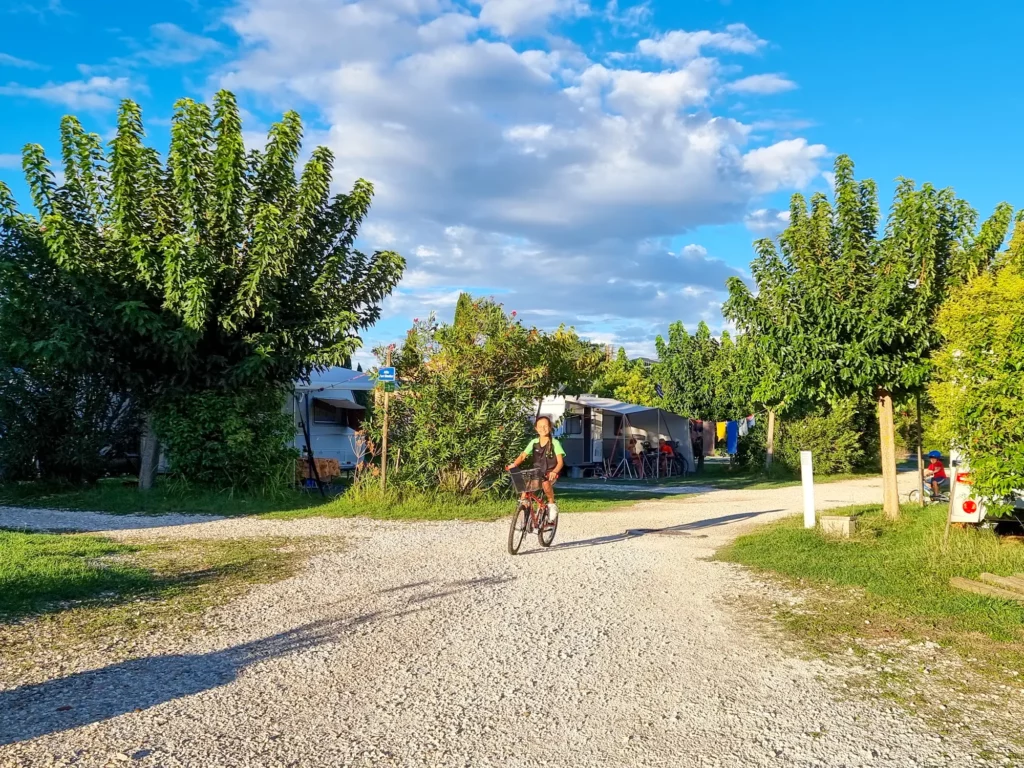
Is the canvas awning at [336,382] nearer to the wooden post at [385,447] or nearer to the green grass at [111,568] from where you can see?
the wooden post at [385,447]

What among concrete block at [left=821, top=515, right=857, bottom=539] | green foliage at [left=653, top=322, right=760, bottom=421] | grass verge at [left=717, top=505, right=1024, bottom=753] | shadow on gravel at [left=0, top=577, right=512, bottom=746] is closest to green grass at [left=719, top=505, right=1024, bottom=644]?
grass verge at [left=717, top=505, right=1024, bottom=753]

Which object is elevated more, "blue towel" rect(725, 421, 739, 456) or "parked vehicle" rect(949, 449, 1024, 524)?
"blue towel" rect(725, 421, 739, 456)

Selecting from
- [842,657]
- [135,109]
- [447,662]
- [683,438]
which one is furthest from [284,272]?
[683,438]

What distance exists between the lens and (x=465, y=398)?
47.9 ft

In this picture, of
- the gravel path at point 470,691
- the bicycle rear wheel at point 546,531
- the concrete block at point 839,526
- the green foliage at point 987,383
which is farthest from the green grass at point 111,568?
the green foliage at point 987,383

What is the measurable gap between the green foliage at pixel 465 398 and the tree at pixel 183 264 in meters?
1.39

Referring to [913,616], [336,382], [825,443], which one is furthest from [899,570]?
[825,443]

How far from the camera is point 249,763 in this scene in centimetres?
360

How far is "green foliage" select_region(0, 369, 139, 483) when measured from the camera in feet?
51.2

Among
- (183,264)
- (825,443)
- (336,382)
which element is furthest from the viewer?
(825,443)

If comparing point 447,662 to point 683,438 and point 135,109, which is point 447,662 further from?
point 683,438

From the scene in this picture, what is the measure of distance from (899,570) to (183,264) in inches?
440

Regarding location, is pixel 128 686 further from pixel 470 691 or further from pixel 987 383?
pixel 987 383

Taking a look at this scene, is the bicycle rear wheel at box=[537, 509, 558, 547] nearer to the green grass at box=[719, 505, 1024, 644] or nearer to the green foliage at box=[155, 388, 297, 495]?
the green grass at box=[719, 505, 1024, 644]
